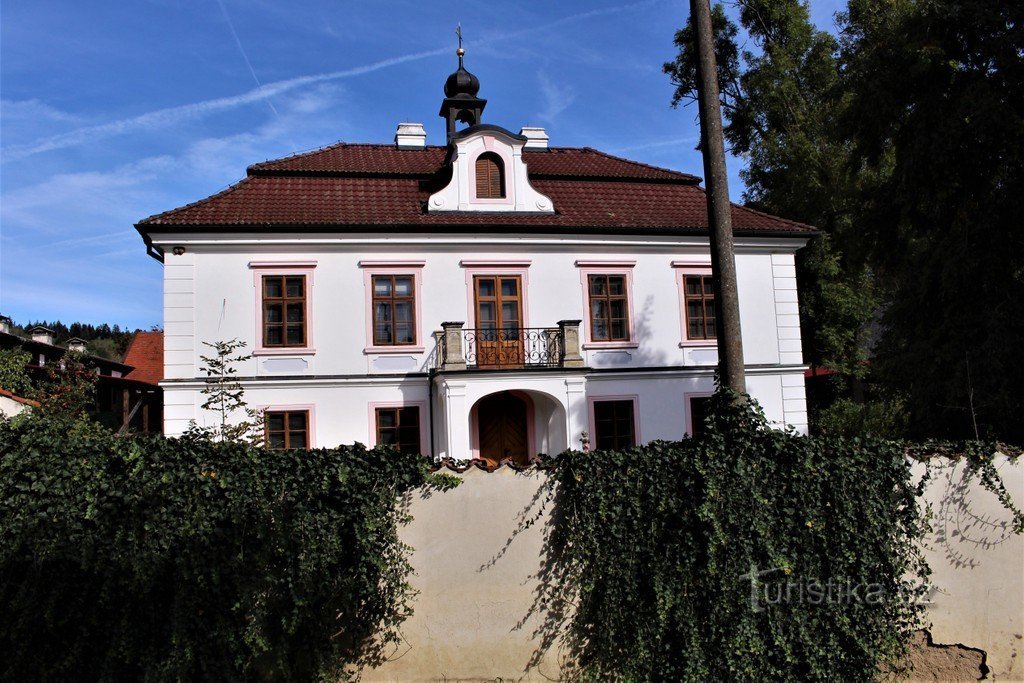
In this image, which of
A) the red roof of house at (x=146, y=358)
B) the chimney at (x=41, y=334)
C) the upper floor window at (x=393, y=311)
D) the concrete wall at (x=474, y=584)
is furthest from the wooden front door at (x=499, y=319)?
the chimney at (x=41, y=334)

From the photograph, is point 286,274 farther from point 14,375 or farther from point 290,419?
point 14,375

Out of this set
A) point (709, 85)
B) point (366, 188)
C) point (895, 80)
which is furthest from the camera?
point (366, 188)

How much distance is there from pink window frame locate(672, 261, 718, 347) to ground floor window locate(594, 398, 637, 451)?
1.92 m

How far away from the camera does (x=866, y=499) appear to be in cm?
600

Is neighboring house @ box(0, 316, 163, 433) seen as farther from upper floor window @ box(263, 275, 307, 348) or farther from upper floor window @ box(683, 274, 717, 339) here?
upper floor window @ box(683, 274, 717, 339)

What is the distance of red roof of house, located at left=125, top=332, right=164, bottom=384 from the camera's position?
94.1 ft

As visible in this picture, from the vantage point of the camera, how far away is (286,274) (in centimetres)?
1491

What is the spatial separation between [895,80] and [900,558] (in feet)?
33.0

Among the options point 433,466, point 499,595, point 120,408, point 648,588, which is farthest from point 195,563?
point 120,408

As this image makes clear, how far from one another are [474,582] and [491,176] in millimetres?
12002

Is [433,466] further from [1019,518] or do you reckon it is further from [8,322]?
[8,322]

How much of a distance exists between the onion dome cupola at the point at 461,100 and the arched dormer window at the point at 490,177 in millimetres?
3953

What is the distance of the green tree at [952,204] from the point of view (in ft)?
36.8

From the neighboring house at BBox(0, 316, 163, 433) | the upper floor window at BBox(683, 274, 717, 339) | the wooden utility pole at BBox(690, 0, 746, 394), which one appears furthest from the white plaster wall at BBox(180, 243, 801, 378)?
the neighboring house at BBox(0, 316, 163, 433)
